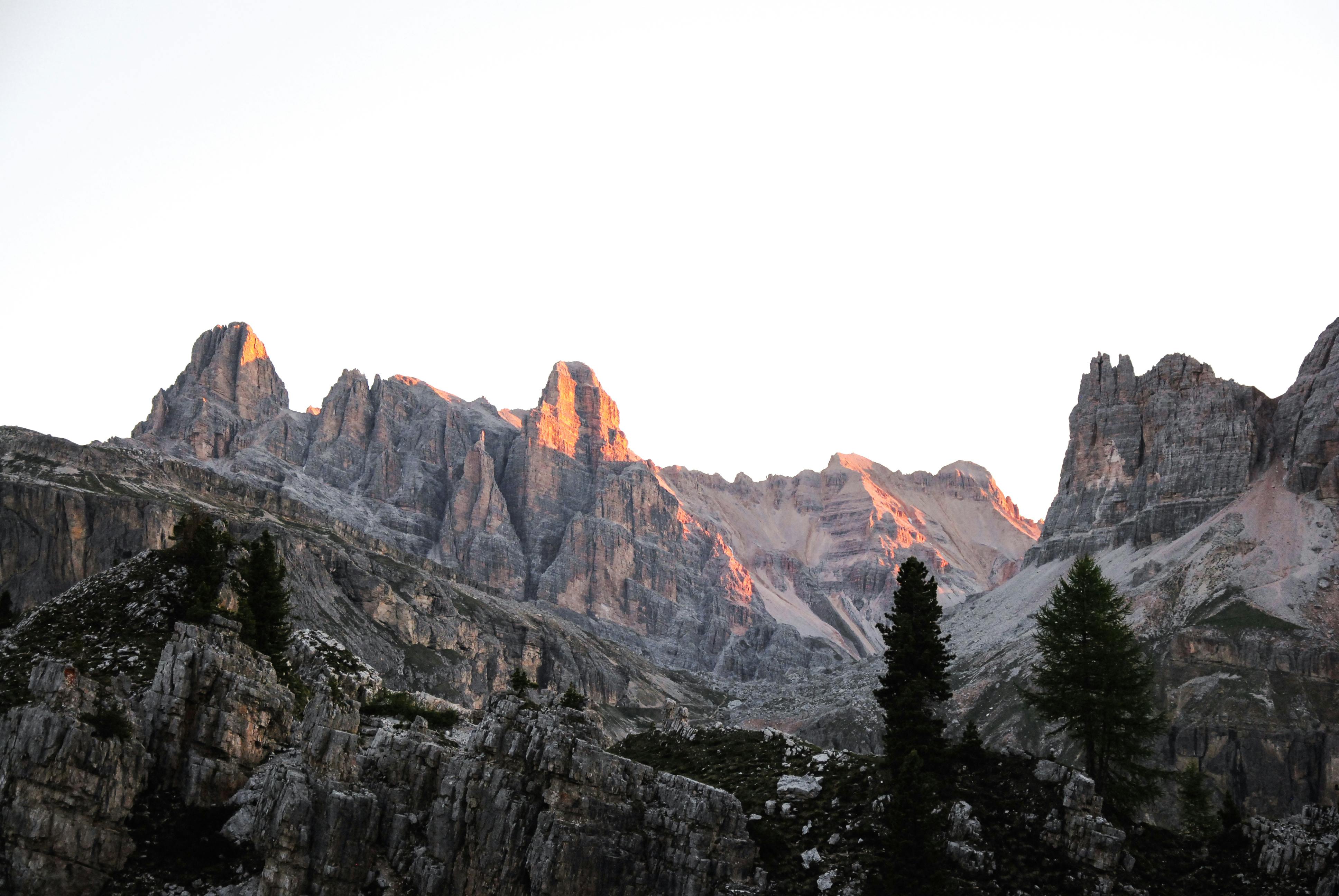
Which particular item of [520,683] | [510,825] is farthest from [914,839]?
[520,683]

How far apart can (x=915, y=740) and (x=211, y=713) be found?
36623 mm

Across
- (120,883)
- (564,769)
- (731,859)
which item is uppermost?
(564,769)

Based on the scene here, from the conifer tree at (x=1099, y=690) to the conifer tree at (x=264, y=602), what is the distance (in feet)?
151

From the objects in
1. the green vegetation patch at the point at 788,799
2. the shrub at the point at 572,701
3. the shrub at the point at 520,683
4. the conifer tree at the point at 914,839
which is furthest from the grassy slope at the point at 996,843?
the shrub at the point at 520,683

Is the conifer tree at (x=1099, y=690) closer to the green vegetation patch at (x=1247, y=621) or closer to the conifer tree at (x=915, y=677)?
the conifer tree at (x=915, y=677)

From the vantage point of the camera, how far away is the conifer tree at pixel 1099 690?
60.6 metres

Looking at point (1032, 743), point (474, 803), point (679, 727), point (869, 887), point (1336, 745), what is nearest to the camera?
point (869, 887)

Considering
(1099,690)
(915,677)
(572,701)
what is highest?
(1099,690)

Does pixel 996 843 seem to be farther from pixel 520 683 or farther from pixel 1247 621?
pixel 1247 621

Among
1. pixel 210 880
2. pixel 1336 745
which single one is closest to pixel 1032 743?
pixel 1336 745

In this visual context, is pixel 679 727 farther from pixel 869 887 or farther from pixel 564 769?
pixel 869 887

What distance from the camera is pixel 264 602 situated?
245 feet

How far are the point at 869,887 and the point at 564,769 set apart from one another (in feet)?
51.9

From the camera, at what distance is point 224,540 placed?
76125mm
